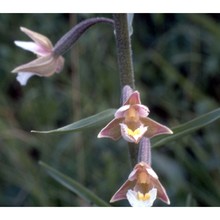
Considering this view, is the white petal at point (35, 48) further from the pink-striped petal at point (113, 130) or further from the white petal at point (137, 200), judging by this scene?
the white petal at point (137, 200)

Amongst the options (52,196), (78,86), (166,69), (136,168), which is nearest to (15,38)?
(78,86)

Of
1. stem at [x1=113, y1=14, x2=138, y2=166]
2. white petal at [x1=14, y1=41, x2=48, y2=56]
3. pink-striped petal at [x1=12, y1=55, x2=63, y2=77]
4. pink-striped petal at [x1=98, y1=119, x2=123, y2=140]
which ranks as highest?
white petal at [x1=14, y1=41, x2=48, y2=56]

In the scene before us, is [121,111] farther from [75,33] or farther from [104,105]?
[104,105]

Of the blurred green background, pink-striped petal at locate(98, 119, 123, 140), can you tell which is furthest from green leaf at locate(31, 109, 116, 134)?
the blurred green background

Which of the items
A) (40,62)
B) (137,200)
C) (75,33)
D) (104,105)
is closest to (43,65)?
(40,62)

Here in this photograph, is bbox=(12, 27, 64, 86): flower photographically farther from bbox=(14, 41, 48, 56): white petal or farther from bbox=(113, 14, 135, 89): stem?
bbox=(113, 14, 135, 89): stem

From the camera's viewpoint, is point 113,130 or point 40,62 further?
point 40,62
